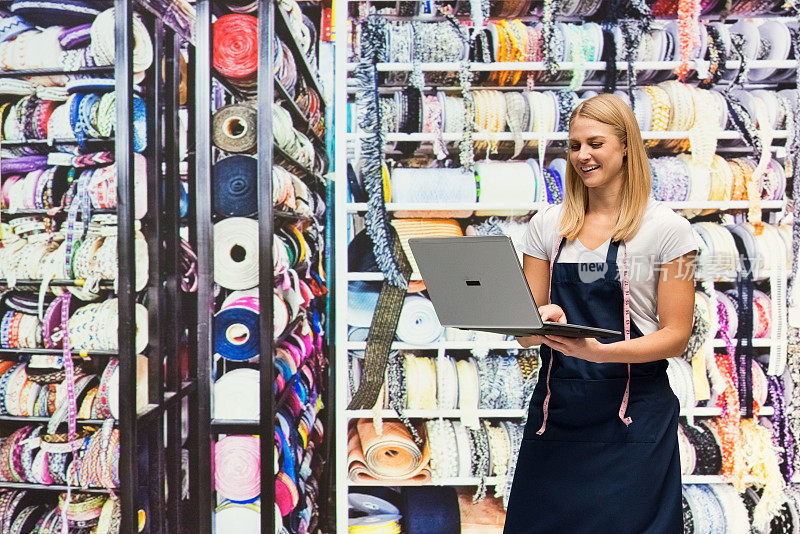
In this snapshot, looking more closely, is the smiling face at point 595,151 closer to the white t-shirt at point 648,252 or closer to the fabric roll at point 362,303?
the white t-shirt at point 648,252

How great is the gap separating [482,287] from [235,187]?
4.07ft

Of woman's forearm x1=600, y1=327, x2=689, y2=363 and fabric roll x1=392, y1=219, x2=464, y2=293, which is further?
fabric roll x1=392, y1=219, x2=464, y2=293

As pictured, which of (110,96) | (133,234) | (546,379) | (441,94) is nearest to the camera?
(546,379)

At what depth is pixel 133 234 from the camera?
201 cm

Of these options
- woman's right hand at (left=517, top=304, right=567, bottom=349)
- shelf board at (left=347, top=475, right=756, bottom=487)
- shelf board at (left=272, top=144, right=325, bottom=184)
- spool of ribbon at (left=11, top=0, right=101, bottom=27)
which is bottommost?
shelf board at (left=347, top=475, right=756, bottom=487)

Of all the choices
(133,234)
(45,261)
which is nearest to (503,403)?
(133,234)

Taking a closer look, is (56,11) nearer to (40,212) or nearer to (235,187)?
(40,212)

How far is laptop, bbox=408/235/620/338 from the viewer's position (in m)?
1.10

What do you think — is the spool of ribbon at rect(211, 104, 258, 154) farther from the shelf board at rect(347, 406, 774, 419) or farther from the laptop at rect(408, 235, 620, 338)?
the laptop at rect(408, 235, 620, 338)

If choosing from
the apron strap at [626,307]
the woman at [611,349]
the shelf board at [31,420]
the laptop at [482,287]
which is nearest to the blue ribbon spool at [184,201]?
the shelf board at [31,420]

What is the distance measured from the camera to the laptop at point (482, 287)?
1.10 metres

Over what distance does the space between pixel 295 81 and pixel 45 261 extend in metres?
1.00

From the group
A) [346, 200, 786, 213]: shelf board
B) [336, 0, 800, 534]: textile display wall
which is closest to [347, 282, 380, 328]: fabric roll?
[336, 0, 800, 534]: textile display wall

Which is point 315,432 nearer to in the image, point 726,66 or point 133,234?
point 133,234
